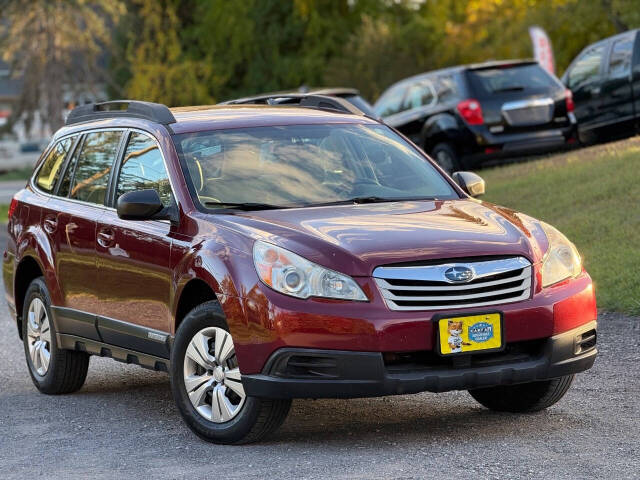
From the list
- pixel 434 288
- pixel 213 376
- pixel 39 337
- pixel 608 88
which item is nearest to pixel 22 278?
pixel 39 337

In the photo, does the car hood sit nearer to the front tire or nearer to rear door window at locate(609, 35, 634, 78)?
the front tire

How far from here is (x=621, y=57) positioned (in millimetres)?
20172

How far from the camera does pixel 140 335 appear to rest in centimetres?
755

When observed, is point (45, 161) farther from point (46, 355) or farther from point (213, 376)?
point (213, 376)

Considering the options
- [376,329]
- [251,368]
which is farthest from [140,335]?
[376,329]

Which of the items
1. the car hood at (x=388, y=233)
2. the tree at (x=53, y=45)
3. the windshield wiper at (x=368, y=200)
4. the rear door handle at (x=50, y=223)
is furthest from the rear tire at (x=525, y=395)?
the tree at (x=53, y=45)

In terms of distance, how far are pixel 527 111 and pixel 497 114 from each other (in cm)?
41

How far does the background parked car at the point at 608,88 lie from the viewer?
65.2ft

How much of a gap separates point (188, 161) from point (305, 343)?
5.39ft

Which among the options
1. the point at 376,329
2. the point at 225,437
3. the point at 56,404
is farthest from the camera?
the point at 56,404

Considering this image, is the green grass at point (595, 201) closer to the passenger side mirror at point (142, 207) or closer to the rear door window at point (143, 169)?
the rear door window at point (143, 169)

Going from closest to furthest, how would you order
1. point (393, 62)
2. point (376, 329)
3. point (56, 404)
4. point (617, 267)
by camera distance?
point (376, 329)
point (56, 404)
point (617, 267)
point (393, 62)

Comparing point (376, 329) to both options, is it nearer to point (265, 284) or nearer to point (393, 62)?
point (265, 284)

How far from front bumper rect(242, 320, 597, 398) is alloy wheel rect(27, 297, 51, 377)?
8.68 ft
